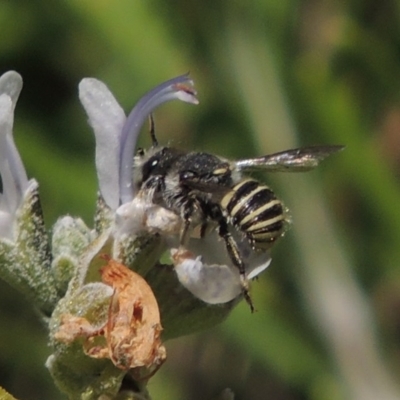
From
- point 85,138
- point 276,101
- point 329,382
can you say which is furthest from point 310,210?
point 85,138

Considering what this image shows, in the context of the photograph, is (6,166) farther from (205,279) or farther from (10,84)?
(205,279)

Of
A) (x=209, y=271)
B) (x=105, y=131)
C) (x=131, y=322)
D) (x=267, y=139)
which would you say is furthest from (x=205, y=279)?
(x=267, y=139)

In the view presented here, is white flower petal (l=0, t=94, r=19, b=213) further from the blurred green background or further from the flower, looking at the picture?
the blurred green background

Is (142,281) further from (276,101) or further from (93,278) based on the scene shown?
(276,101)

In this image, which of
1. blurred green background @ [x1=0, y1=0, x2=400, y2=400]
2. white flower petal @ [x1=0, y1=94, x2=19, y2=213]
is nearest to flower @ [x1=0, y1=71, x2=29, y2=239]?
white flower petal @ [x1=0, y1=94, x2=19, y2=213]

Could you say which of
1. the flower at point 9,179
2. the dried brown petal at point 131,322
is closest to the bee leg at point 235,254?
the dried brown petal at point 131,322
